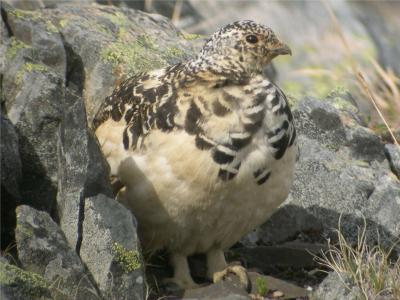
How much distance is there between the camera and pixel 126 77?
28.7 ft

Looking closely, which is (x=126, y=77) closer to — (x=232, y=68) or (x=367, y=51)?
(x=232, y=68)

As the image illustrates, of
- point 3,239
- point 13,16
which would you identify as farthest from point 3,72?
point 3,239

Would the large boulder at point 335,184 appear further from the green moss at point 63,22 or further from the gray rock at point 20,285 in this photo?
the gray rock at point 20,285

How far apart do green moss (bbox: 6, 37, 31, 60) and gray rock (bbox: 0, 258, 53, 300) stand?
2.13 metres

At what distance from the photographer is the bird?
6684 millimetres

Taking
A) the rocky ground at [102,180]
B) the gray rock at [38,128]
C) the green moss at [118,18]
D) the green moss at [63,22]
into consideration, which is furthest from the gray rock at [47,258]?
the green moss at [118,18]

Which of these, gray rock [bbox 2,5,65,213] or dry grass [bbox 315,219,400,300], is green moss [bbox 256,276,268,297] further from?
gray rock [bbox 2,5,65,213]

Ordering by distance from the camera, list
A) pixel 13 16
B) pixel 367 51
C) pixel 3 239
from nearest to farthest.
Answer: pixel 3 239 → pixel 13 16 → pixel 367 51

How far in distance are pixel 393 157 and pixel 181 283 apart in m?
2.58

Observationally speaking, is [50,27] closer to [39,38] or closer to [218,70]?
[39,38]

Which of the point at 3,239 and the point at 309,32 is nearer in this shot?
the point at 3,239

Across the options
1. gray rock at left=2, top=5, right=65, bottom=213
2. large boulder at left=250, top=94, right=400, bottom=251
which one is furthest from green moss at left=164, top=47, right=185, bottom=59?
gray rock at left=2, top=5, right=65, bottom=213

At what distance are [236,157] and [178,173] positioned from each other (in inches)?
15.9

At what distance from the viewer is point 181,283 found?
7.28 metres
